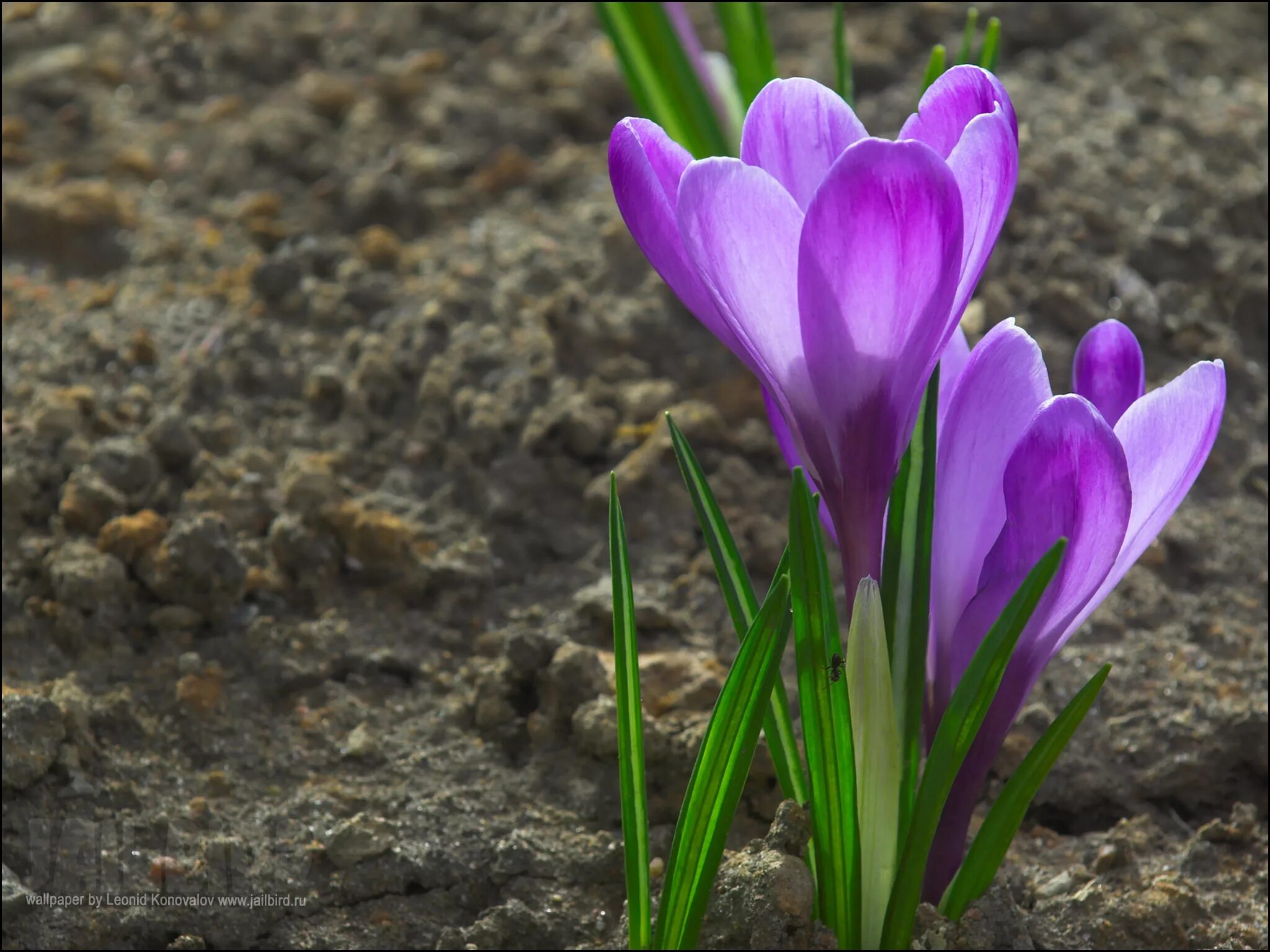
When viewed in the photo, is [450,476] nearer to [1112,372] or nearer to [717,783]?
[717,783]

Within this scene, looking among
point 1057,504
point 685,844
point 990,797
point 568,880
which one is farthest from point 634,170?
point 990,797

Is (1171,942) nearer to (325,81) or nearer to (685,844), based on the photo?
(685,844)

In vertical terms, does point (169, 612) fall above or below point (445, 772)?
above

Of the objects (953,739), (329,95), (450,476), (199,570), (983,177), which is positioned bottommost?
(953,739)

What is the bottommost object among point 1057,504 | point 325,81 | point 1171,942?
point 1171,942

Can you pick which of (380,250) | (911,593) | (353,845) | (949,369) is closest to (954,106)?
(949,369)

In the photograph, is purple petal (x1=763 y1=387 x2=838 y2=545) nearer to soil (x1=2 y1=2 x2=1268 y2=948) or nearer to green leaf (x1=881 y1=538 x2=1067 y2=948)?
green leaf (x1=881 y1=538 x2=1067 y2=948)
